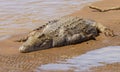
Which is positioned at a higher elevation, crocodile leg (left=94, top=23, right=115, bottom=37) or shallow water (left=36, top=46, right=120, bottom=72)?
crocodile leg (left=94, top=23, right=115, bottom=37)

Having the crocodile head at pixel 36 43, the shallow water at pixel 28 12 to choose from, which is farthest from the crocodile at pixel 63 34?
the shallow water at pixel 28 12

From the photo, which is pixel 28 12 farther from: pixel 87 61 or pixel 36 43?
pixel 87 61

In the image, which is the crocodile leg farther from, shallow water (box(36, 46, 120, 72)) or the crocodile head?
the crocodile head

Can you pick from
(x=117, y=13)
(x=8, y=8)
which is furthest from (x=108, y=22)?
(x=8, y=8)

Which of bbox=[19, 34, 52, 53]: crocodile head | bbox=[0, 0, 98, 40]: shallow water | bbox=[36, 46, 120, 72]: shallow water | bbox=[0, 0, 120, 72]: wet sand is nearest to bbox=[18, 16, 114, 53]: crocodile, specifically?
bbox=[19, 34, 52, 53]: crocodile head

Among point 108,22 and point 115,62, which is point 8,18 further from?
point 115,62

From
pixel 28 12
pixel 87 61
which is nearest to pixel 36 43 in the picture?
pixel 87 61

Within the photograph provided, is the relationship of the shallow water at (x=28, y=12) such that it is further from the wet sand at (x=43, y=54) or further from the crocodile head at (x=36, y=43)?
the crocodile head at (x=36, y=43)
